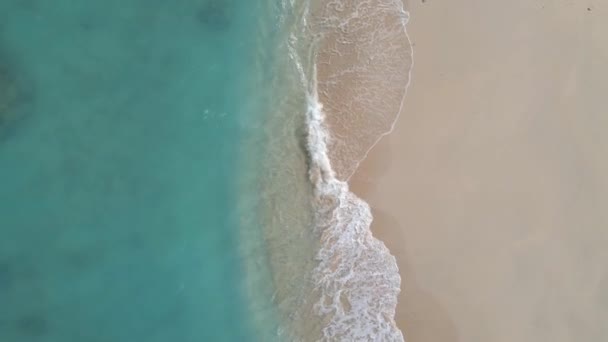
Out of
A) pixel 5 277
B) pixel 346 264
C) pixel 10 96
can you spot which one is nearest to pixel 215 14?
pixel 10 96

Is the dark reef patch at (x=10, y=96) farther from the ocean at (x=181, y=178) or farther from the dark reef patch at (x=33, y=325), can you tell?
the dark reef patch at (x=33, y=325)

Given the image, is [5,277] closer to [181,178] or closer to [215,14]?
[181,178]

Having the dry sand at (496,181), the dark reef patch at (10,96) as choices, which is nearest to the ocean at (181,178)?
the dark reef patch at (10,96)

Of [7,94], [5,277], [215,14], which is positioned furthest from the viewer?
[215,14]

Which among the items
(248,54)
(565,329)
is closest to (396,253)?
(565,329)

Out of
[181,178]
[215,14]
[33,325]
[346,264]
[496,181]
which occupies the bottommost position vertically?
[33,325]

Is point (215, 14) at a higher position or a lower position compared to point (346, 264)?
higher

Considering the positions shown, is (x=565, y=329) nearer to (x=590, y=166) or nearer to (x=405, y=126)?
(x=590, y=166)
